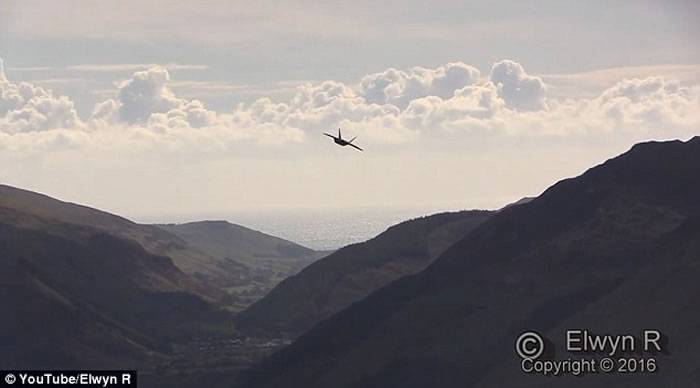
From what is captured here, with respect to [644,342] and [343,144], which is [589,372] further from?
[343,144]

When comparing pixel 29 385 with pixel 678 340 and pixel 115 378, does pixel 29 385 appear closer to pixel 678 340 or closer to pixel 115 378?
A: pixel 115 378

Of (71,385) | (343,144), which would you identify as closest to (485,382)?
(343,144)

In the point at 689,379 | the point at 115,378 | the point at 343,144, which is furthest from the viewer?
the point at 689,379

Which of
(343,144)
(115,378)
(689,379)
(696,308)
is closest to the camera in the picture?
(115,378)

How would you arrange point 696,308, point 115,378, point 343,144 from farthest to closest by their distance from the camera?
point 696,308 → point 343,144 → point 115,378

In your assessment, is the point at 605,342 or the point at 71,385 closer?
the point at 71,385

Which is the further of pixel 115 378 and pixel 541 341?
pixel 541 341

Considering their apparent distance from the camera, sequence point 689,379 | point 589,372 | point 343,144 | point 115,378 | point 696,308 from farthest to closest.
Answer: point 696,308
point 589,372
point 689,379
point 343,144
point 115,378

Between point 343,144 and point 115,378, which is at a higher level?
point 343,144

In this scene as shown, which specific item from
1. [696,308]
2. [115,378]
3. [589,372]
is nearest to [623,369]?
[589,372]
